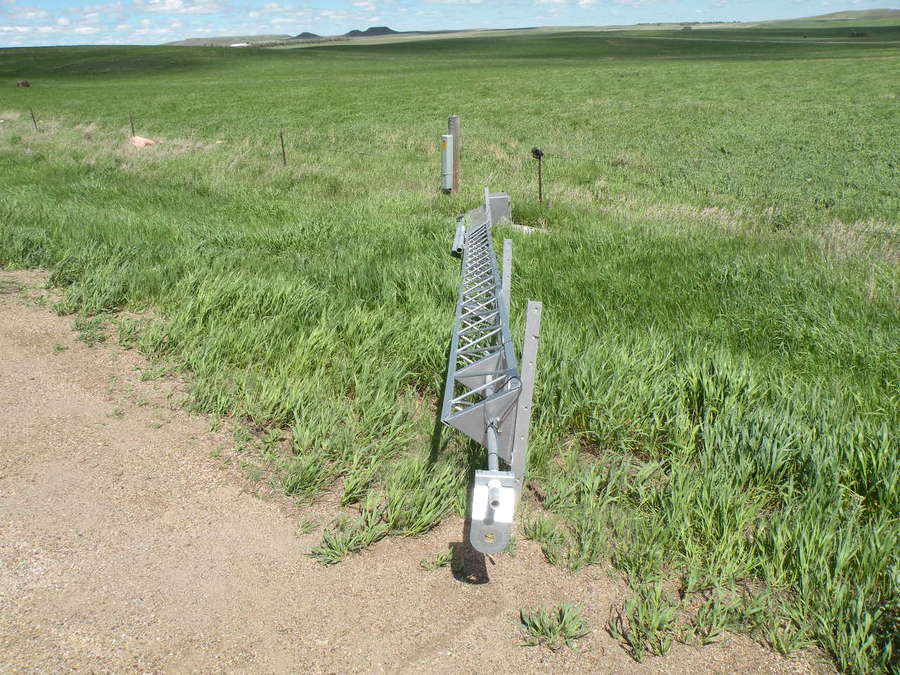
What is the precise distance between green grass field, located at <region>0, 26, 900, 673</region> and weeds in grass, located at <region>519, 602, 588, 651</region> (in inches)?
6.7

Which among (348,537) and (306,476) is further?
(306,476)

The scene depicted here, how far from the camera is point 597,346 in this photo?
15.0 feet

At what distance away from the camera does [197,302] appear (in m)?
5.31

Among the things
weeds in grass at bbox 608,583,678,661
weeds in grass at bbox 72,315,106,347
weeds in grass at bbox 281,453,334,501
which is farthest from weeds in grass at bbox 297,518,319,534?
weeds in grass at bbox 72,315,106,347

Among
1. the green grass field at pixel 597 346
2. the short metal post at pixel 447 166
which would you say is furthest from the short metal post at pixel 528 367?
the short metal post at pixel 447 166

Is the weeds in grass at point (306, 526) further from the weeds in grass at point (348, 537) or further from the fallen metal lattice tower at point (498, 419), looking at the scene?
the fallen metal lattice tower at point (498, 419)

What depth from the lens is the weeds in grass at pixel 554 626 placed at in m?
2.58

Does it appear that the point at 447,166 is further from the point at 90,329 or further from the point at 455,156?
the point at 90,329

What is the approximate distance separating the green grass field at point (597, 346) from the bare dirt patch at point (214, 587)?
15 centimetres

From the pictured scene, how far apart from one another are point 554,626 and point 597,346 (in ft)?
7.59

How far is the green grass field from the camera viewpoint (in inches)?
117

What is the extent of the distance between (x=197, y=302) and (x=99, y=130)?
68.6 ft

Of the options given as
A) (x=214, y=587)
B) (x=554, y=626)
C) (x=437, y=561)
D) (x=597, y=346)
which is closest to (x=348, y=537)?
(x=437, y=561)

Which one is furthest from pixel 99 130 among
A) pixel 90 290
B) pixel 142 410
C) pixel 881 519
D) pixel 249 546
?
pixel 881 519
